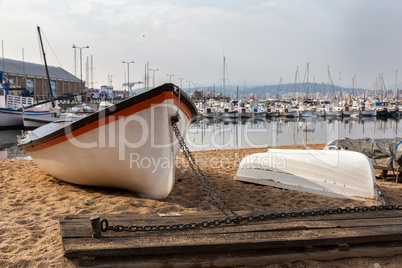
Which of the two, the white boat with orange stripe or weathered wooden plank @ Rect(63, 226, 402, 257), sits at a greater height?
the white boat with orange stripe

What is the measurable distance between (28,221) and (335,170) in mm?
5729

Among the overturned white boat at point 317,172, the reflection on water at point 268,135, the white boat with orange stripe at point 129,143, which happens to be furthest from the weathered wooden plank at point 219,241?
the reflection on water at point 268,135

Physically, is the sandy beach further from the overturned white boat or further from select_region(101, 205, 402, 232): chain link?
select_region(101, 205, 402, 232): chain link

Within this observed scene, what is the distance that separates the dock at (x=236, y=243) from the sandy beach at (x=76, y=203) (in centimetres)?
12

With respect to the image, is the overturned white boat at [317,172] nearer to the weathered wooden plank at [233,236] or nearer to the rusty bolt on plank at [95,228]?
the weathered wooden plank at [233,236]

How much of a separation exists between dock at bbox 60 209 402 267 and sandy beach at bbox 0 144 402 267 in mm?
120

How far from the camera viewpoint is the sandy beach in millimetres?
3275

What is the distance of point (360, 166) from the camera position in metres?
6.20

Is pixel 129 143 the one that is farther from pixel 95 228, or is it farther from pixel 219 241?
pixel 219 241

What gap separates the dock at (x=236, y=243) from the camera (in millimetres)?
3029

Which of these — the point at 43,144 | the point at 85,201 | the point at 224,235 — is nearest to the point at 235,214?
the point at 224,235

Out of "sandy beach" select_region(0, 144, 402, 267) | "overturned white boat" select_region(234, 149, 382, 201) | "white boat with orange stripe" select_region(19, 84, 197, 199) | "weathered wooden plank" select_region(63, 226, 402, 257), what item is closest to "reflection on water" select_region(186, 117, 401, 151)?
"overturned white boat" select_region(234, 149, 382, 201)

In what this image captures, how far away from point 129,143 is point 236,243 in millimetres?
2911

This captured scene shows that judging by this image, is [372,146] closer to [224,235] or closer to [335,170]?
[335,170]
